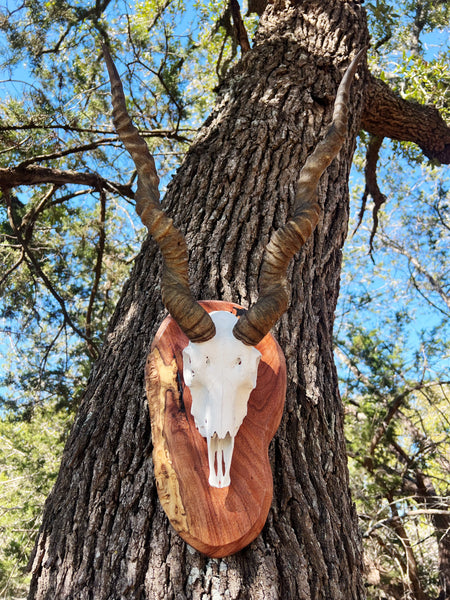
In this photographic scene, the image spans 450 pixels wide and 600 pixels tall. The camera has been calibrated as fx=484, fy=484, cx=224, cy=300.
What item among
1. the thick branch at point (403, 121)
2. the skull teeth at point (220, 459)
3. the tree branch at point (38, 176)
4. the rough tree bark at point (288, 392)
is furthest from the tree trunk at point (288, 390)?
the tree branch at point (38, 176)

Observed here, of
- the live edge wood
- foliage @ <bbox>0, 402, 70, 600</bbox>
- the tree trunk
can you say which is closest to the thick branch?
the tree trunk

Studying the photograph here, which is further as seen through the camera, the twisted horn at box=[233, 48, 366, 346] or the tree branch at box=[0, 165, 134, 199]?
the tree branch at box=[0, 165, 134, 199]

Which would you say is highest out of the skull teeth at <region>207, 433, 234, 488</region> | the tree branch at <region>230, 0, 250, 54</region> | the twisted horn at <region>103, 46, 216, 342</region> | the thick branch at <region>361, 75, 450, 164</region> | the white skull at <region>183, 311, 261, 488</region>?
the tree branch at <region>230, 0, 250, 54</region>

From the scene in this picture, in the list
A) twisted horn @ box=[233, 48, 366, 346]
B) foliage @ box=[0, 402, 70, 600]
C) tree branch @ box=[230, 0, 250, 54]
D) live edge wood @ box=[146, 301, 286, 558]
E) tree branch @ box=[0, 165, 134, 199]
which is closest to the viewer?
live edge wood @ box=[146, 301, 286, 558]

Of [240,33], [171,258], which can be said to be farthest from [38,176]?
[171,258]

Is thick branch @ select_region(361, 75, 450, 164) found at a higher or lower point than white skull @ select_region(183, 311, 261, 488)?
higher

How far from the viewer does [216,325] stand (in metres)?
1.63

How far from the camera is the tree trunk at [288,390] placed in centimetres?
152

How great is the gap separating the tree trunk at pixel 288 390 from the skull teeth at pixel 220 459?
0.25m

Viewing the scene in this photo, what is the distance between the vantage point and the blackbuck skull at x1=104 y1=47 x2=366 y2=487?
1.48m

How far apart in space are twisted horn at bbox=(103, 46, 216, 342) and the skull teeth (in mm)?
317

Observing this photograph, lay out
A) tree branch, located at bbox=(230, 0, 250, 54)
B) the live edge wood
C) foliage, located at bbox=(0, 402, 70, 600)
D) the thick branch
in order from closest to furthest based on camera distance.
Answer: the live edge wood < the thick branch < tree branch, located at bbox=(230, 0, 250, 54) < foliage, located at bbox=(0, 402, 70, 600)

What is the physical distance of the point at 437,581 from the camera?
5.44 meters

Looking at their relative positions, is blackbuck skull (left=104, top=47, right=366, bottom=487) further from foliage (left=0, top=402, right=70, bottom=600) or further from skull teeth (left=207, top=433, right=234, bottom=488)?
foliage (left=0, top=402, right=70, bottom=600)
